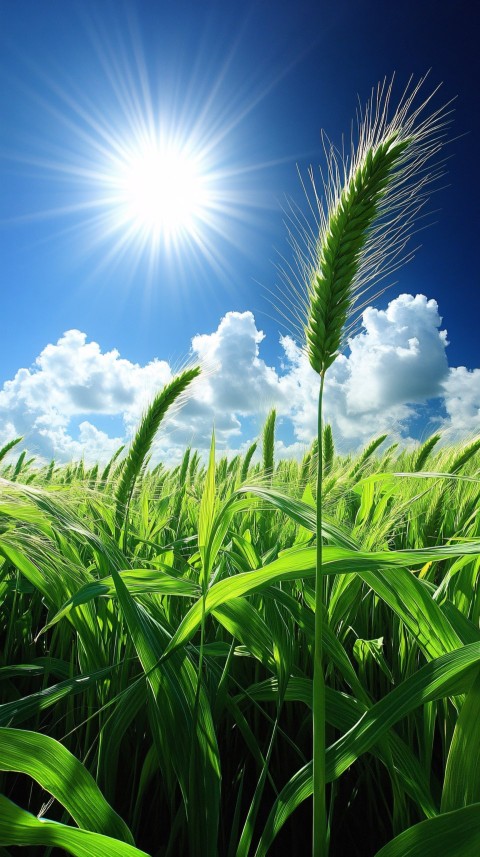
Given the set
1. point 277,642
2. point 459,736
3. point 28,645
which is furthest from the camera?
point 28,645

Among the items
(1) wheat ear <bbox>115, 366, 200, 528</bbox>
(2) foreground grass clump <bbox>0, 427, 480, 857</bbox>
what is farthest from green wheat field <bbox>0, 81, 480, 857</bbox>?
(1) wheat ear <bbox>115, 366, 200, 528</bbox>

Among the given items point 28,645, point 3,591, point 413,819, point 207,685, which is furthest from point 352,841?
point 3,591

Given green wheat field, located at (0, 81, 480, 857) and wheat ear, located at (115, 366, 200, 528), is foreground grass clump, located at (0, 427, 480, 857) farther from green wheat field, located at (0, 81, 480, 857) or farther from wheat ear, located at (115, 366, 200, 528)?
wheat ear, located at (115, 366, 200, 528)

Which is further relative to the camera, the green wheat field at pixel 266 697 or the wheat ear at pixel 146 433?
the wheat ear at pixel 146 433

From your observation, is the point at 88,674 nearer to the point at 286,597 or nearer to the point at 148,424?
the point at 286,597

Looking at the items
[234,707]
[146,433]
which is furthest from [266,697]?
[146,433]

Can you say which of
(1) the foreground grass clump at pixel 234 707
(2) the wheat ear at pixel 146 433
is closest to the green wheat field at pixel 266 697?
(1) the foreground grass clump at pixel 234 707

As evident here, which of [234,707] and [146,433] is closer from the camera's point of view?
[234,707]

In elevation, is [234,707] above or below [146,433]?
below

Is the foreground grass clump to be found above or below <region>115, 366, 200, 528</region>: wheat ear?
below

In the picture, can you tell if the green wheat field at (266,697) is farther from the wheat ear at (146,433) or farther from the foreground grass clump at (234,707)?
the wheat ear at (146,433)

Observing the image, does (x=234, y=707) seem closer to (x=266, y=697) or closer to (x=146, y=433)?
(x=266, y=697)

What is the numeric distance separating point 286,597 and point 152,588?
265mm

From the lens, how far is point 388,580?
793 millimetres
